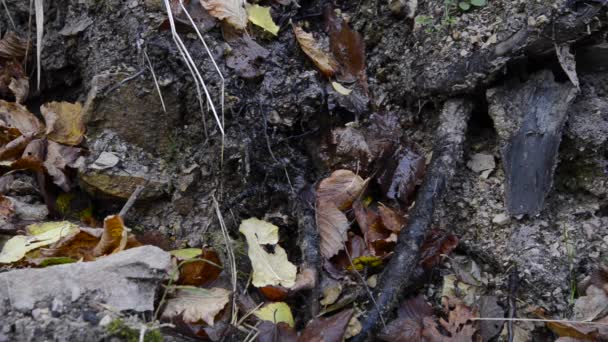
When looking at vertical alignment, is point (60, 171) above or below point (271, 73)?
below

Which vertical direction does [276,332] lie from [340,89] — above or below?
below

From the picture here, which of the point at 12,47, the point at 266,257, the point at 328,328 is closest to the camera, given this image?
the point at 328,328

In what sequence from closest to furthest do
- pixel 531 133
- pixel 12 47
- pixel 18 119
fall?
pixel 531 133, pixel 18 119, pixel 12 47

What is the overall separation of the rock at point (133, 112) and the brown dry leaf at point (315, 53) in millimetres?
526

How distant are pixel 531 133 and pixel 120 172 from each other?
1466mm

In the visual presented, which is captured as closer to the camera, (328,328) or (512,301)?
(328,328)

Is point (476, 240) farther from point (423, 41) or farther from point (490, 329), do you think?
point (423, 41)

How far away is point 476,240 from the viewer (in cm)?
206

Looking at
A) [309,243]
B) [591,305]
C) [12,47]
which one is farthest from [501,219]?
[12,47]

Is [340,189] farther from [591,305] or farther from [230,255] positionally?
[591,305]

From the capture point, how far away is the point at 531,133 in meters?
2.04

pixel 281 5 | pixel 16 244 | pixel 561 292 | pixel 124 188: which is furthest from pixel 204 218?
pixel 561 292

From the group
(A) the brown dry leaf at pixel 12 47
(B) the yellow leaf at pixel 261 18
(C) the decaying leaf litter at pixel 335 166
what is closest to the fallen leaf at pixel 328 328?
(C) the decaying leaf litter at pixel 335 166

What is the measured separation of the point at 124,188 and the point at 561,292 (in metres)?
1.54
